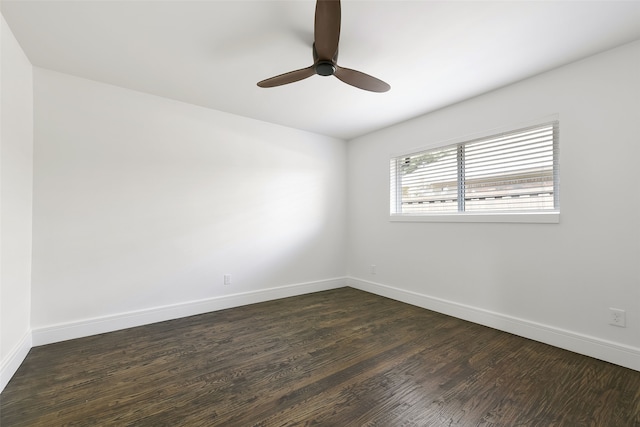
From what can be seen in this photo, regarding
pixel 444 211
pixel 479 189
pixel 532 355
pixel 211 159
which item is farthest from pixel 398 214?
pixel 211 159

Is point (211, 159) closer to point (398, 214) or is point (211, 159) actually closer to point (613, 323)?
point (398, 214)

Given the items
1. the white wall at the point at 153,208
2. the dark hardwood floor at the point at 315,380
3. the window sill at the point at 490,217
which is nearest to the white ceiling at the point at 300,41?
the white wall at the point at 153,208

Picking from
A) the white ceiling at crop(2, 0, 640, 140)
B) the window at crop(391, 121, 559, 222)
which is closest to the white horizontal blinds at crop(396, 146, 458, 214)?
the window at crop(391, 121, 559, 222)

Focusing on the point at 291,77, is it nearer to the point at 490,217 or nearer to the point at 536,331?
the point at 490,217

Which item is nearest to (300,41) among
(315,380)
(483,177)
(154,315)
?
(483,177)

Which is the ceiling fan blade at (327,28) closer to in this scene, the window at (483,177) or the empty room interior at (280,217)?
the empty room interior at (280,217)

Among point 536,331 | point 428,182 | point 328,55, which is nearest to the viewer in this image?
point 328,55

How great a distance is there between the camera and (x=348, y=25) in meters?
1.92

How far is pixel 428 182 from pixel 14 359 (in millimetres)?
4273

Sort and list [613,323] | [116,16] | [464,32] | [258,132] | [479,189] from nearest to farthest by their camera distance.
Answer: [116,16]
[464,32]
[613,323]
[479,189]
[258,132]

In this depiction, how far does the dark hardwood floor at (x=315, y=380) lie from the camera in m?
1.57

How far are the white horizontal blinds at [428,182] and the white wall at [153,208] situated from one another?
1395 millimetres

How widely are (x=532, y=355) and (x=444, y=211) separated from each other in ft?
5.58

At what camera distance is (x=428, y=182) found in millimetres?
3682
